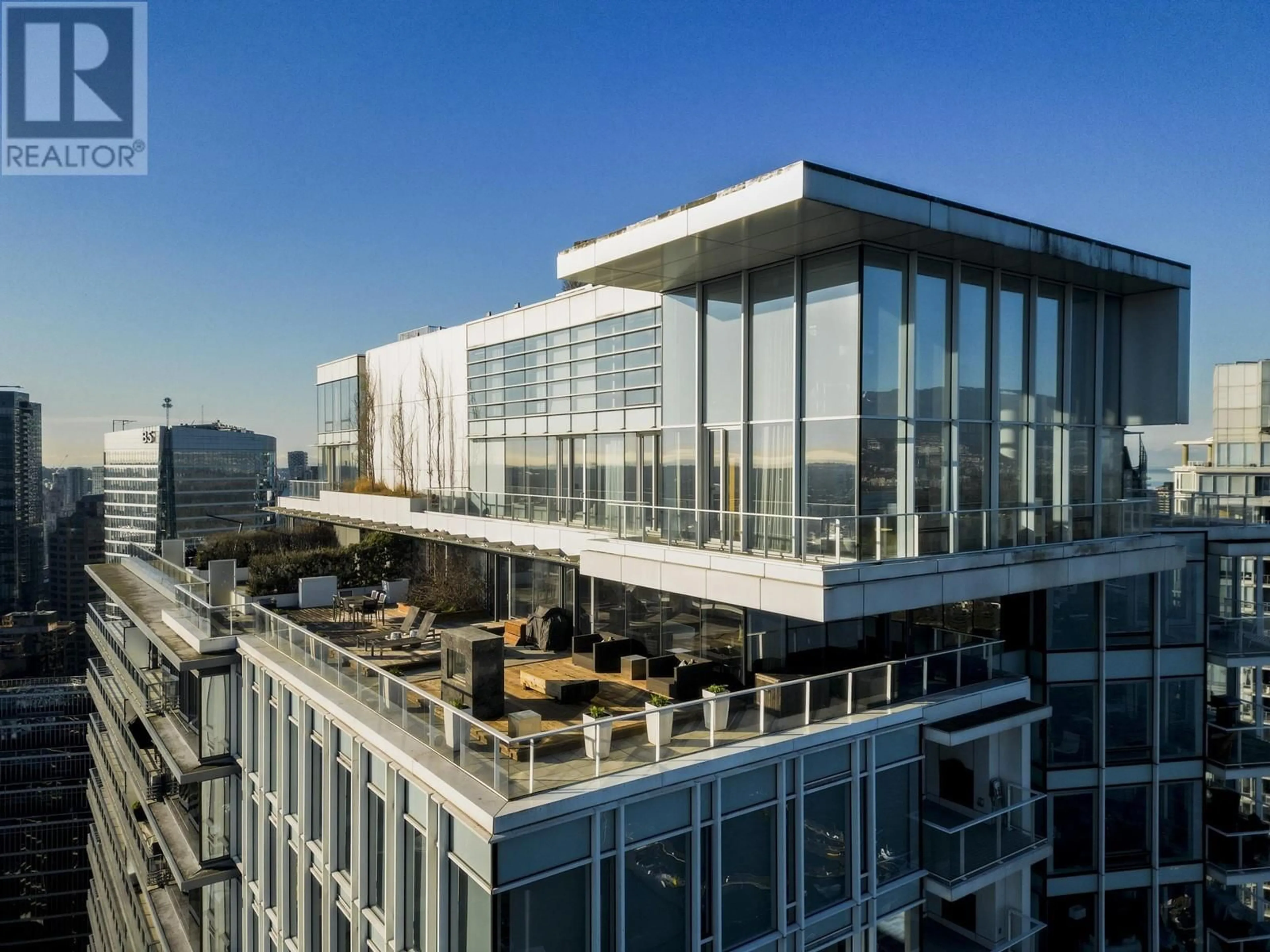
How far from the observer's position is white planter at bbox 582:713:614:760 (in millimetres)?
9766

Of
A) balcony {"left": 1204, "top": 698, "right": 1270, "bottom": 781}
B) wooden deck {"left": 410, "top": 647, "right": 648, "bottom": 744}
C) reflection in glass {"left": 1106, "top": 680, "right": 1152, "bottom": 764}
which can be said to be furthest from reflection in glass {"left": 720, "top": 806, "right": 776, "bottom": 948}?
balcony {"left": 1204, "top": 698, "right": 1270, "bottom": 781}

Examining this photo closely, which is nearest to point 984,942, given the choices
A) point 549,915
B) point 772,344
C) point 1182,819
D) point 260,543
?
point 1182,819

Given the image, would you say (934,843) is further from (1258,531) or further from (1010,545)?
(1258,531)

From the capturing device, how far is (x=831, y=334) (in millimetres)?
13086

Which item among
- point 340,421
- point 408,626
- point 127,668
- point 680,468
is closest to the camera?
point 680,468

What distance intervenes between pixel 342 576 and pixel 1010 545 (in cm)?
2343

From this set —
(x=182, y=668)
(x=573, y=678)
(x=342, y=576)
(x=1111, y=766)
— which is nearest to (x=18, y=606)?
(x=342, y=576)

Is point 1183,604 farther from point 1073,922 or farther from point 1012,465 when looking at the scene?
point 1073,922

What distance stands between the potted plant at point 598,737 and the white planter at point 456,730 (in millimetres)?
1483

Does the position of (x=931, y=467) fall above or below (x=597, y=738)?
above

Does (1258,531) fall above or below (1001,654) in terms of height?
above

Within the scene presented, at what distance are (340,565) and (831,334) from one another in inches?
878

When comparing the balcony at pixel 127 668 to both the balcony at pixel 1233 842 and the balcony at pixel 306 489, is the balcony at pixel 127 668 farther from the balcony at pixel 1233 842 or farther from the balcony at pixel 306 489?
the balcony at pixel 1233 842

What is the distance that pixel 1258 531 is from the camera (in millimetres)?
17672
